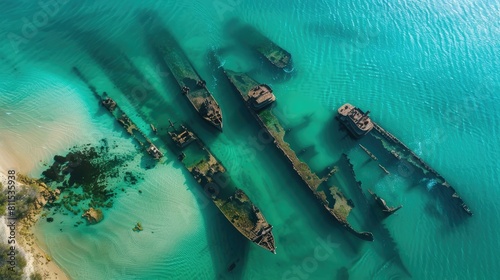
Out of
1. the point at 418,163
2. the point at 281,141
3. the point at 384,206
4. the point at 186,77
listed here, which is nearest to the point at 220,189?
the point at 281,141

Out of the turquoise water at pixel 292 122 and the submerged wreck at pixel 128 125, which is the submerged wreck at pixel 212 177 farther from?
the submerged wreck at pixel 128 125

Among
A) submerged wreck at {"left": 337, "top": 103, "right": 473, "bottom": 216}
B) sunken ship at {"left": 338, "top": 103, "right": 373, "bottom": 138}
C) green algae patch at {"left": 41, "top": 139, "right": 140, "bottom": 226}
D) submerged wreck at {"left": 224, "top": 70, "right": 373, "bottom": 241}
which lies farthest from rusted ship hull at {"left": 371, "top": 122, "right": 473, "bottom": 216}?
green algae patch at {"left": 41, "top": 139, "right": 140, "bottom": 226}

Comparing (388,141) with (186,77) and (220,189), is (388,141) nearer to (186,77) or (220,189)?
(220,189)

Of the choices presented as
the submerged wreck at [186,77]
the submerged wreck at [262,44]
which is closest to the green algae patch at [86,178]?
the submerged wreck at [186,77]

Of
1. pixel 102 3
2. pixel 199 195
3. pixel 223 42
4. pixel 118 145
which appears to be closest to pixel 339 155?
pixel 199 195

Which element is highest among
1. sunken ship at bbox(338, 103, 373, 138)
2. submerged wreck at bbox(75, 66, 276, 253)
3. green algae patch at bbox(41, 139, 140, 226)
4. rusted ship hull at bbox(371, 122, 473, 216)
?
green algae patch at bbox(41, 139, 140, 226)

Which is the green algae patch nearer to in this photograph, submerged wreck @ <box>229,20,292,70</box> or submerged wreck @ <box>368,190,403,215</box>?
submerged wreck @ <box>229,20,292,70</box>
